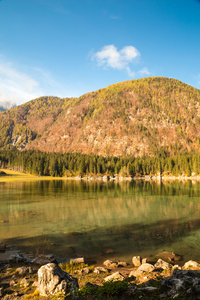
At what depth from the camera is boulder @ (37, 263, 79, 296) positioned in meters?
10.6

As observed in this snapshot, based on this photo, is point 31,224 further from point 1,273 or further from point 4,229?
point 1,273

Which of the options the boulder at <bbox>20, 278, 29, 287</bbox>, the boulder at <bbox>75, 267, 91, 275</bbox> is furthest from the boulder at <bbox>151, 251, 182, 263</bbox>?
the boulder at <bbox>20, 278, 29, 287</bbox>

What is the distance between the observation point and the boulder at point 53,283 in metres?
10.6

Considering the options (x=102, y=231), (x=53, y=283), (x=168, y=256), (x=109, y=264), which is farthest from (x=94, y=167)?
(x=53, y=283)

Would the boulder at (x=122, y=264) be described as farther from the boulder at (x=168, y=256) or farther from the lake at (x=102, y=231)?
the boulder at (x=168, y=256)

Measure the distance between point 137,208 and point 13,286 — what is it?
126 ft

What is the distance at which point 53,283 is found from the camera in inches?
424

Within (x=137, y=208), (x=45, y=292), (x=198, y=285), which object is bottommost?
(x=137, y=208)

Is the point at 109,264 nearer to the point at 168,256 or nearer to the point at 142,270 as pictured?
the point at 142,270

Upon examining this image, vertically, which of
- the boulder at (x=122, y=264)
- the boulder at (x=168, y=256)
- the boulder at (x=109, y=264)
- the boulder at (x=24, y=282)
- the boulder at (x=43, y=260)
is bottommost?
the boulder at (x=168, y=256)

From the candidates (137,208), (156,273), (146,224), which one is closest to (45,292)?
(156,273)

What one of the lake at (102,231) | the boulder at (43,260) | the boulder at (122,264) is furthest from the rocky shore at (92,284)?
the lake at (102,231)

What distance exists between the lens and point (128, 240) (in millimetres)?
26281

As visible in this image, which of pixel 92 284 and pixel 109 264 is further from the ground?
pixel 92 284
